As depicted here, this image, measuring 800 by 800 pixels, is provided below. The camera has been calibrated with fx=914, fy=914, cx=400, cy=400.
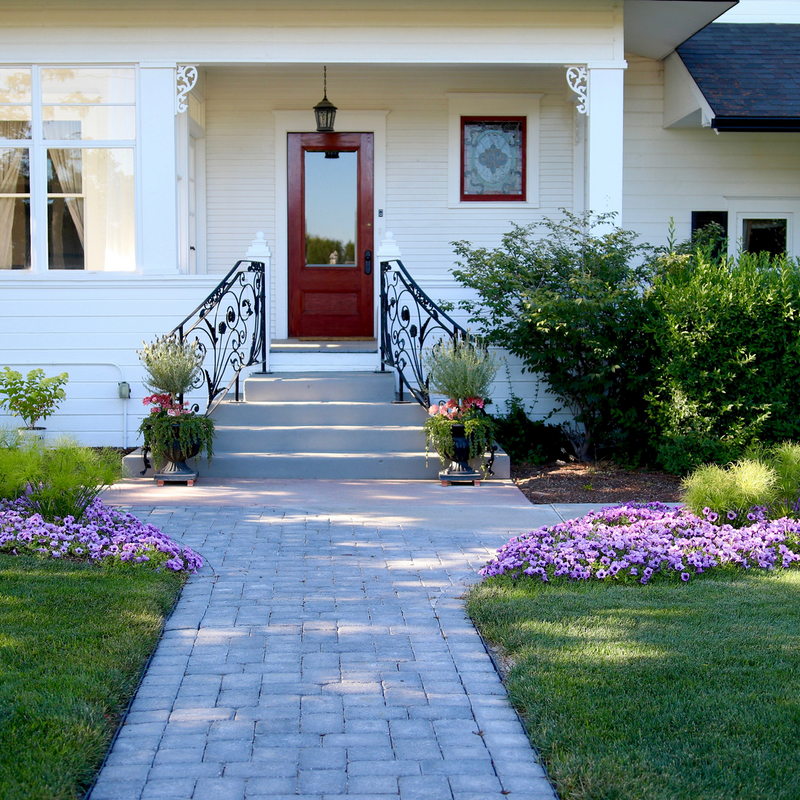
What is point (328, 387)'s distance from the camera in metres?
8.95

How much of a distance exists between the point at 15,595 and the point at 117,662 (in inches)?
44.0

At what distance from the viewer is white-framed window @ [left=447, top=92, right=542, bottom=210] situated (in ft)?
36.6

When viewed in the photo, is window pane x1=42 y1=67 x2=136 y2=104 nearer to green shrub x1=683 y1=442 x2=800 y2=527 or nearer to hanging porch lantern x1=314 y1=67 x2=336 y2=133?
hanging porch lantern x1=314 y1=67 x2=336 y2=133

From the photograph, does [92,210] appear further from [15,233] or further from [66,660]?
[66,660]

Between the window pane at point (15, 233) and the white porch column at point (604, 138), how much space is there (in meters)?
5.92

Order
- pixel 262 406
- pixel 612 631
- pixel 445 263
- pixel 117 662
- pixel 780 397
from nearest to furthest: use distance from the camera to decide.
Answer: pixel 117 662 → pixel 612 631 → pixel 780 397 → pixel 262 406 → pixel 445 263

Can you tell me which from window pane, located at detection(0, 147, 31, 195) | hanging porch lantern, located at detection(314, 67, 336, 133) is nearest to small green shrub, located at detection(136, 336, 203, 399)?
window pane, located at detection(0, 147, 31, 195)

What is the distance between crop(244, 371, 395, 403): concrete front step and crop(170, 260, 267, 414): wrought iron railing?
0.83 feet

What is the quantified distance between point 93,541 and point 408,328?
16.1 ft

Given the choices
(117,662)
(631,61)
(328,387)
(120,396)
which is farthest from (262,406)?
(631,61)

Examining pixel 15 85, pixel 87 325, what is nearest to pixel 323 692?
pixel 87 325

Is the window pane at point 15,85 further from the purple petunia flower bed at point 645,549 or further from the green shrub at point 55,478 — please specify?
the purple petunia flower bed at point 645,549

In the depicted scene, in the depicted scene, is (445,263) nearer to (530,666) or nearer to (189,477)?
(189,477)

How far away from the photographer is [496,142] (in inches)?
445
